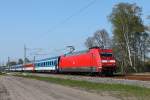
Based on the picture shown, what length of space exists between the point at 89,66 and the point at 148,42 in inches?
1869

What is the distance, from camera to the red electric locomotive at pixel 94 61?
47.4 m

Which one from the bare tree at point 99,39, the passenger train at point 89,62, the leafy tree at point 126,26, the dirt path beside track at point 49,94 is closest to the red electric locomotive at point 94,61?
the passenger train at point 89,62

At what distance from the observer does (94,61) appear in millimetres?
48750

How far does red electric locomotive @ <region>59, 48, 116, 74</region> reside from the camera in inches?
1865

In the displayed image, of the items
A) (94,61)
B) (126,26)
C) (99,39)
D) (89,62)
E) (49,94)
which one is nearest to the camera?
(49,94)

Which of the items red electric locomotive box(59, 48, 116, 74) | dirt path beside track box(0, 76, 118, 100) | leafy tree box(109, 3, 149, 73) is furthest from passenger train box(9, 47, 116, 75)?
leafy tree box(109, 3, 149, 73)

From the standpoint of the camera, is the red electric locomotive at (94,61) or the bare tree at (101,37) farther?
the bare tree at (101,37)

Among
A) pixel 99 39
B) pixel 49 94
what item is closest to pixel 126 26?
pixel 99 39

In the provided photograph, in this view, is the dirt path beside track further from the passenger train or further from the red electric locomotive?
the passenger train

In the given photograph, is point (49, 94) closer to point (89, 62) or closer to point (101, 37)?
point (89, 62)

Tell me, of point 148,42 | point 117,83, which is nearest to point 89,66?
point 117,83

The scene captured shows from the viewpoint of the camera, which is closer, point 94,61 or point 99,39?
point 94,61

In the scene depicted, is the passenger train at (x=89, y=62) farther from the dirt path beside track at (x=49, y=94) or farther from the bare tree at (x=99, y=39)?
the bare tree at (x=99, y=39)

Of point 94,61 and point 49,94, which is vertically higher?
point 94,61
